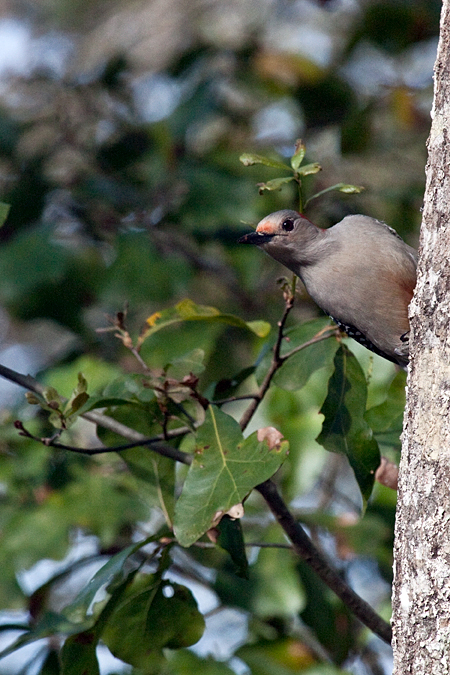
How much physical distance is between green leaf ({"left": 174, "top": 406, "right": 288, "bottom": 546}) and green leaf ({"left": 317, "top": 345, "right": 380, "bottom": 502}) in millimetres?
271

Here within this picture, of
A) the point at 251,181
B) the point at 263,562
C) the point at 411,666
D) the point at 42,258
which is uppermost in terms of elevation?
the point at 411,666

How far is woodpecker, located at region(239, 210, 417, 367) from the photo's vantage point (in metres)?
2.94

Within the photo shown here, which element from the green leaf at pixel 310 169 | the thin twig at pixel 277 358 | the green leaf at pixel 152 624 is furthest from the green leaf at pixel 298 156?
the green leaf at pixel 152 624

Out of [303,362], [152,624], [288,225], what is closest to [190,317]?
[303,362]

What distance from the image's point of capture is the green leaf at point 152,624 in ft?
8.38

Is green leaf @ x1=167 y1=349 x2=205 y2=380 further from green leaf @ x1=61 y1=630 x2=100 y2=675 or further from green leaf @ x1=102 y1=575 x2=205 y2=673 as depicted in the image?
green leaf @ x1=61 y1=630 x2=100 y2=675

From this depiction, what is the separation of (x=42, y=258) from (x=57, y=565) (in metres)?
1.70

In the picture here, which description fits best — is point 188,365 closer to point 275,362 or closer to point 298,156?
point 275,362

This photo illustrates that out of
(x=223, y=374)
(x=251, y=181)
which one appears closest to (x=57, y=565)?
(x=223, y=374)

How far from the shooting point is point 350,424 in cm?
247

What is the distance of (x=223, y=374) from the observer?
514 centimetres

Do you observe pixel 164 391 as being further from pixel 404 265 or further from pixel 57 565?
pixel 57 565

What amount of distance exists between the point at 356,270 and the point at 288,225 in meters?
0.34

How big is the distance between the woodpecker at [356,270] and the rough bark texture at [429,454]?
828mm
